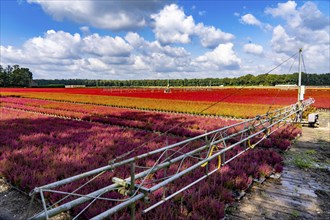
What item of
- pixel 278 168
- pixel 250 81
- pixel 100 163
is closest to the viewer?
pixel 100 163

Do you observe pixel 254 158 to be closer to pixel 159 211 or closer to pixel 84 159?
pixel 159 211

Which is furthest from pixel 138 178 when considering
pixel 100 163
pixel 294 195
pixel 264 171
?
pixel 264 171

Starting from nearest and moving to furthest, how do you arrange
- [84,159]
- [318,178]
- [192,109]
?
[318,178], [84,159], [192,109]

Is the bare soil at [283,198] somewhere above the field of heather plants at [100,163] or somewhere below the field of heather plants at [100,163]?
below

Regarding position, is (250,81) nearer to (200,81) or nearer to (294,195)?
(200,81)

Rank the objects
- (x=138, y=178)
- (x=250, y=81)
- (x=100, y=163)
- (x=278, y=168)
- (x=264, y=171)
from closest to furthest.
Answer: (x=138, y=178), (x=264, y=171), (x=100, y=163), (x=278, y=168), (x=250, y=81)

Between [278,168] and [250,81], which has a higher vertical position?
[250,81]

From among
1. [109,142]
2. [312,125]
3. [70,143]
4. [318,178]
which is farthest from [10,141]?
[312,125]

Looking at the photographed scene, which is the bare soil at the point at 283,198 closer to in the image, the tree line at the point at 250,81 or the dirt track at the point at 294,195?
the dirt track at the point at 294,195

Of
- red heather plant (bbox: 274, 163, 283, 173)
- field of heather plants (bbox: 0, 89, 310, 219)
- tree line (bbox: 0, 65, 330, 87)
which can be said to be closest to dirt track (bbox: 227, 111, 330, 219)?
red heather plant (bbox: 274, 163, 283, 173)

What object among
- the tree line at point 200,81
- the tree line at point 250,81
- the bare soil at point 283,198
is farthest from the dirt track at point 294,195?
the tree line at point 250,81

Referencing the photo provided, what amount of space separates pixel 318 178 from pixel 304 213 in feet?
7.60

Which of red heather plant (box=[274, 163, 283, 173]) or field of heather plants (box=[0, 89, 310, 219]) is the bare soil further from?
field of heather plants (box=[0, 89, 310, 219])

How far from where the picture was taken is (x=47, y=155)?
6684 mm
